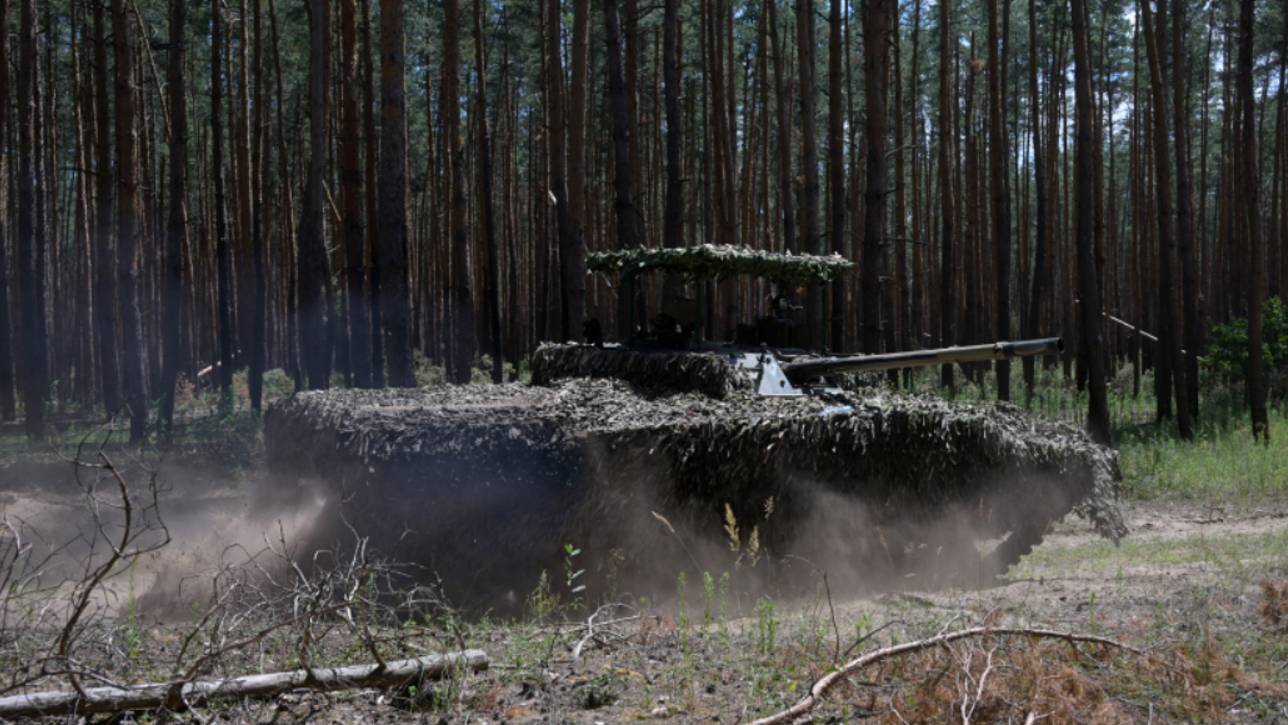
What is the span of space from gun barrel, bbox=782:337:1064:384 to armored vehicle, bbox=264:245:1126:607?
19mm

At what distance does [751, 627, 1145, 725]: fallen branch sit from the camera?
3852mm

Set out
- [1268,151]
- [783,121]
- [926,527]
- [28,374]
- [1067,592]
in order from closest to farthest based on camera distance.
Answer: [1067,592]
[926,527]
[28,374]
[783,121]
[1268,151]

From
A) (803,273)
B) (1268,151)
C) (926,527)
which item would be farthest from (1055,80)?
(926,527)

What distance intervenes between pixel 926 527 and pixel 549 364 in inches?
161

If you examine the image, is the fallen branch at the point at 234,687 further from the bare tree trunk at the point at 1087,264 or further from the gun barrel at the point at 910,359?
the bare tree trunk at the point at 1087,264

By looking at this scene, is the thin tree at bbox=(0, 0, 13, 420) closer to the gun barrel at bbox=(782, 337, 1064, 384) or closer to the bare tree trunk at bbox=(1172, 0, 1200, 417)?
the gun barrel at bbox=(782, 337, 1064, 384)

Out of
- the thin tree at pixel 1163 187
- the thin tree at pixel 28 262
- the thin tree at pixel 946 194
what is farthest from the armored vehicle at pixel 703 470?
the thin tree at pixel 946 194

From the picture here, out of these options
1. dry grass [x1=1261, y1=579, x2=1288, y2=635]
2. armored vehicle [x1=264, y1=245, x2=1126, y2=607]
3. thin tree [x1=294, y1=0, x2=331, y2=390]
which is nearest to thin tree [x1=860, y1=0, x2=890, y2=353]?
armored vehicle [x1=264, y1=245, x2=1126, y2=607]

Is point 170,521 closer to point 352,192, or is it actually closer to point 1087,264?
point 352,192

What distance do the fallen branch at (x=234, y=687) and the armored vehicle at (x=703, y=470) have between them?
2.69 m

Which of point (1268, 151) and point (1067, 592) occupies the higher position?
point (1268, 151)

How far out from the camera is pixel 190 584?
836 cm

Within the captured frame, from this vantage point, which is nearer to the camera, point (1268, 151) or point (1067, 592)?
point (1067, 592)

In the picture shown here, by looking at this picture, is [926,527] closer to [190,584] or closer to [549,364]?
[549,364]
